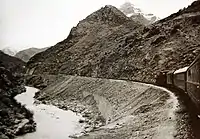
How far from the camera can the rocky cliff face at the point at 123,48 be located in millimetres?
38875

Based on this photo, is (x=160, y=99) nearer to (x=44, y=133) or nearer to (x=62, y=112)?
(x=44, y=133)

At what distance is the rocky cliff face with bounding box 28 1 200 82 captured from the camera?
3888cm

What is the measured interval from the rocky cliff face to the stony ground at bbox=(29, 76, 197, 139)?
5339 millimetres

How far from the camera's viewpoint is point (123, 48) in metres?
51.9

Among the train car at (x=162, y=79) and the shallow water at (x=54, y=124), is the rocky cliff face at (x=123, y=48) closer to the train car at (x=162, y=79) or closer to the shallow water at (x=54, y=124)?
the train car at (x=162, y=79)

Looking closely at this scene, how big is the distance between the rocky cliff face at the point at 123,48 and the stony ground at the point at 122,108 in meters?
5.34

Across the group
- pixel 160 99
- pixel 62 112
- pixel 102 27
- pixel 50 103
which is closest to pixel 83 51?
pixel 102 27

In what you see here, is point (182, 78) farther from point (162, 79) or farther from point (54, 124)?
point (54, 124)

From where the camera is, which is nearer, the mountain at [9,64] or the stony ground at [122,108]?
the stony ground at [122,108]

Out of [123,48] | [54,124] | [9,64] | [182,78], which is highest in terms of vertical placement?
[9,64]

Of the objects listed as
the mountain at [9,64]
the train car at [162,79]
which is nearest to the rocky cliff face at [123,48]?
the train car at [162,79]

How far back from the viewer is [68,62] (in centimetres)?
6556

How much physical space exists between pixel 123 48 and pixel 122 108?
28425 mm

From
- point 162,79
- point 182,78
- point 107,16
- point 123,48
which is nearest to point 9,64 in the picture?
point 107,16
